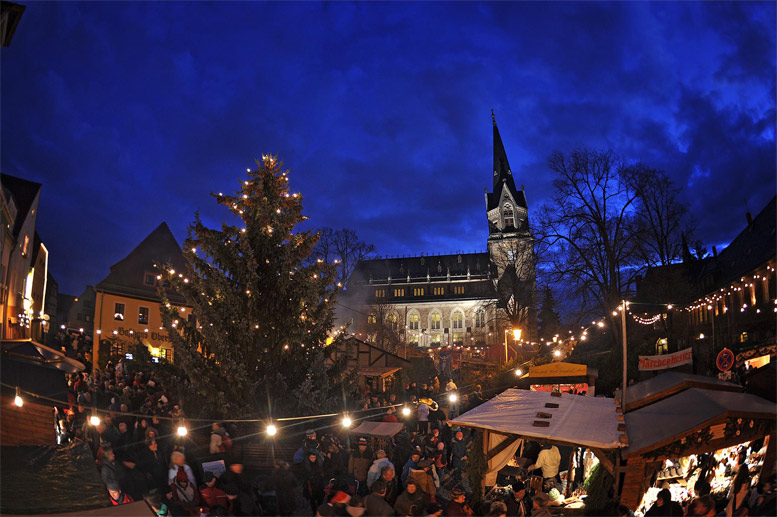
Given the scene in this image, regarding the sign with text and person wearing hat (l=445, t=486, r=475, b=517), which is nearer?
person wearing hat (l=445, t=486, r=475, b=517)

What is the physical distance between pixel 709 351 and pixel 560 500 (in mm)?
14400

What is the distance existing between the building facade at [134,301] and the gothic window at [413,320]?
65060 mm

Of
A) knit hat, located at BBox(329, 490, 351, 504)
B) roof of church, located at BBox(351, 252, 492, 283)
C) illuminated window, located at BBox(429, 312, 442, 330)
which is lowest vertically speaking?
knit hat, located at BBox(329, 490, 351, 504)

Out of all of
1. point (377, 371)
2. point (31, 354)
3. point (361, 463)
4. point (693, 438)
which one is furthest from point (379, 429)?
point (31, 354)

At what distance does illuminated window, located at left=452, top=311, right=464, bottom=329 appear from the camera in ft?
308

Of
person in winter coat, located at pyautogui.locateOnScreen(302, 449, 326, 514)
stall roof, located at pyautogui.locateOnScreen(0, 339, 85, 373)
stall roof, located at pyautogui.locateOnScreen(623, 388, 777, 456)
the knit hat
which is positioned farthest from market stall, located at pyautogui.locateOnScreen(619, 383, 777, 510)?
stall roof, located at pyautogui.locateOnScreen(0, 339, 85, 373)

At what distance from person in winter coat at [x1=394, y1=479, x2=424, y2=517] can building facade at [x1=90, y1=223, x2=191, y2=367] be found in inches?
884

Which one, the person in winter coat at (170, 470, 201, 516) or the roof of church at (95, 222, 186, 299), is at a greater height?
the roof of church at (95, 222, 186, 299)

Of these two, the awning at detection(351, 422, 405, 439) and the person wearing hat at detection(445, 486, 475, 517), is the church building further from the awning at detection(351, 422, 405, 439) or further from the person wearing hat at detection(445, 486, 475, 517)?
the person wearing hat at detection(445, 486, 475, 517)

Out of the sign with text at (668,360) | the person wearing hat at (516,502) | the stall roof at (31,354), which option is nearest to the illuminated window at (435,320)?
the stall roof at (31,354)

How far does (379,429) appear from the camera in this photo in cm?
1265

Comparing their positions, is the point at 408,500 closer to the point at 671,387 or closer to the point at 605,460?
the point at 605,460

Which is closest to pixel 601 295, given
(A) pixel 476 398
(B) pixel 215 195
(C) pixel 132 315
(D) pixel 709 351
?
(D) pixel 709 351

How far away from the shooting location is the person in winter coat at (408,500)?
24.9 feet
